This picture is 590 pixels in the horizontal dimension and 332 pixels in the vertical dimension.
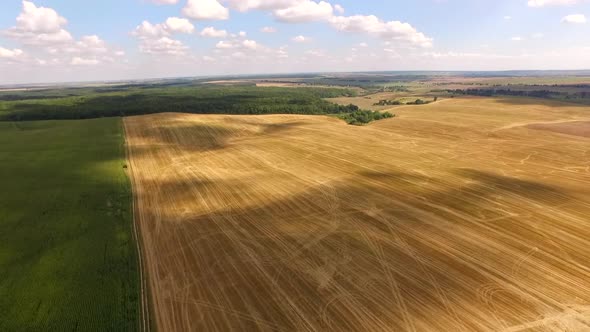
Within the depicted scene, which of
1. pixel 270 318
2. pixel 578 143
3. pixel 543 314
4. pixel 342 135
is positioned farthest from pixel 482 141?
pixel 270 318

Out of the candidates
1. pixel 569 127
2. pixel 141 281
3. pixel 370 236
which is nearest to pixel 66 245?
pixel 141 281

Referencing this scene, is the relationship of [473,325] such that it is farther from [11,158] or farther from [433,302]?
[11,158]

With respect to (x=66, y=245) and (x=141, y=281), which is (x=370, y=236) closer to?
(x=141, y=281)

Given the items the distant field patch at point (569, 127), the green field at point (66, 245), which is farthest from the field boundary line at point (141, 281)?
the distant field patch at point (569, 127)

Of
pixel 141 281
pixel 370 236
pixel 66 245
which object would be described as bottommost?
pixel 141 281

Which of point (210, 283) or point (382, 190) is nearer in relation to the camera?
point (210, 283)

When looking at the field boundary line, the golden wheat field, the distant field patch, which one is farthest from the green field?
the distant field patch

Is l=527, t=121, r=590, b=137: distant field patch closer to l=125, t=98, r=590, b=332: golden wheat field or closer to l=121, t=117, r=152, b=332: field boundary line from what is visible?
l=125, t=98, r=590, b=332: golden wheat field
